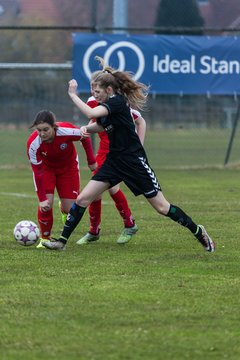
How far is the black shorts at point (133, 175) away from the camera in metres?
8.62

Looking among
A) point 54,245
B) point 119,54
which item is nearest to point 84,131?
point 54,245

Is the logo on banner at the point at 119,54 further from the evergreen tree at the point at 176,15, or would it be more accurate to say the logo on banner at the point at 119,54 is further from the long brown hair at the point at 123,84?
the long brown hair at the point at 123,84

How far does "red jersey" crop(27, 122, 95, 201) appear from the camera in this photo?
9117mm

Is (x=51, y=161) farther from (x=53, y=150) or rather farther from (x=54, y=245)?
(x=54, y=245)

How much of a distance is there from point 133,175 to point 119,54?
11.3m

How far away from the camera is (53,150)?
9172 millimetres

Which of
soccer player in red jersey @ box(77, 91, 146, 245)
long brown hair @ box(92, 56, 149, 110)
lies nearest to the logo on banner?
soccer player in red jersey @ box(77, 91, 146, 245)

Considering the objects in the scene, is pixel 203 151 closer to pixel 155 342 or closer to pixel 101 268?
pixel 101 268

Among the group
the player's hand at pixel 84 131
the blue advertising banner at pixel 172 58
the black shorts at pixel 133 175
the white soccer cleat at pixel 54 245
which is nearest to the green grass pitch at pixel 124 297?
the white soccer cleat at pixel 54 245

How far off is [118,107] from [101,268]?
1542 mm

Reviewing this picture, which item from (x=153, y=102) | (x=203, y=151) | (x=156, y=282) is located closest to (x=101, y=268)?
(x=156, y=282)

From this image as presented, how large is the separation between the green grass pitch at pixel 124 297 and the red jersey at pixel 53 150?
2.49 feet

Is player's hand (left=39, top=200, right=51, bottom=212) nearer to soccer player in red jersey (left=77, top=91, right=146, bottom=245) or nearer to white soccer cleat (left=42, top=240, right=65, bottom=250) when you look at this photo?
white soccer cleat (left=42, top=240, right=65, bottom=250)

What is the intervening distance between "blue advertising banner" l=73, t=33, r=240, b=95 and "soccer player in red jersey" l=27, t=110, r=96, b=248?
10309 millimetres
